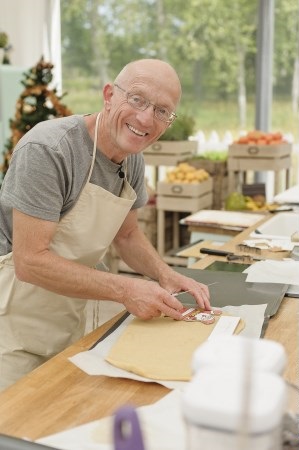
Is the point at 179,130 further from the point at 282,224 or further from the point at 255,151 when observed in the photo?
the point at 282,224

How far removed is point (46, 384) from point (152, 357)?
0.24 m

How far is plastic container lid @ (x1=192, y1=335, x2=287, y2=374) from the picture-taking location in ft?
2.53

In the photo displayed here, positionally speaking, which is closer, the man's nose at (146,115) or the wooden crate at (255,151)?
the man's nose at (146,115)

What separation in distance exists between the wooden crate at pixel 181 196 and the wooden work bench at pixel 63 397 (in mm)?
3469

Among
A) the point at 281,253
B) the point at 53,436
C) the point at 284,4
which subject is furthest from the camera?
the point at 284,4

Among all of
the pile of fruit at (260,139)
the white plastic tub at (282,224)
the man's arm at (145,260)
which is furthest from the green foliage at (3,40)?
the man's arm at (145,260)

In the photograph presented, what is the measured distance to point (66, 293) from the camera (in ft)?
5.52

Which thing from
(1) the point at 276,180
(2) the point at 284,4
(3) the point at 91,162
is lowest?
(1) the point at 276,180

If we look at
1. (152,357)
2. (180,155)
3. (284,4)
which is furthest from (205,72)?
(152,357)

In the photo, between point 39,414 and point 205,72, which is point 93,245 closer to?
point 39,414

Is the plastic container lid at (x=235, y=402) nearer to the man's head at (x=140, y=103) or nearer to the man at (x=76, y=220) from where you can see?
the man at (x=76, y=220)

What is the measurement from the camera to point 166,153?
5320 millimetres

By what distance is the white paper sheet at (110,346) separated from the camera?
135 cm

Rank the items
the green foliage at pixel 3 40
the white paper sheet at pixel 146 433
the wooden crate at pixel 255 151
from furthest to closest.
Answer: the green foliage at pixel 3 40
the wooden crate at pixel 255 151
the white paper sheet at pixel 146 433
